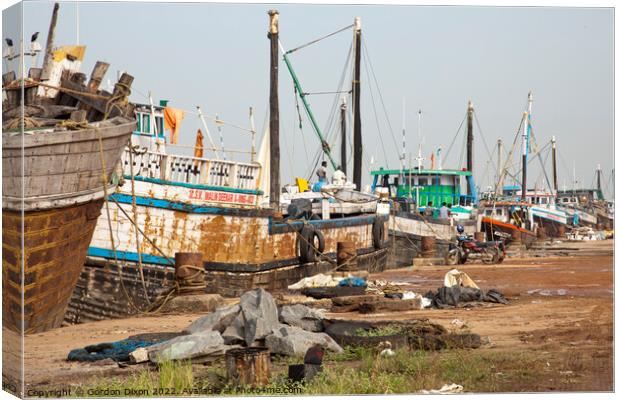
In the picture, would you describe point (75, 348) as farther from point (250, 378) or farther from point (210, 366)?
point (250, 378)

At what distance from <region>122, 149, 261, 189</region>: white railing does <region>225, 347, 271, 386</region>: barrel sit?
25.2ft

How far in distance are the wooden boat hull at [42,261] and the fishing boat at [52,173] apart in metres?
0.01

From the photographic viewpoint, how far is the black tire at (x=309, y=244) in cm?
1972

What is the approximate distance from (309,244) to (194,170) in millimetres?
3898

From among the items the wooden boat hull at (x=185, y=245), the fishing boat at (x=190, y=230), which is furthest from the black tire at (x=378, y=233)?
the wooden boat hull at (x=185, y=245)

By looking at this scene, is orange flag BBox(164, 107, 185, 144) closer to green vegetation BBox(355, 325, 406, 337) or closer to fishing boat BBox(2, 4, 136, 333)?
fishing boat BBox(2, 4, 136, 333)

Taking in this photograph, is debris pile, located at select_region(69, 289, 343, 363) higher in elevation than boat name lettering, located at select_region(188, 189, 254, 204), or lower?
lower

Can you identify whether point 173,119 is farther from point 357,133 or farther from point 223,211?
point 357,133

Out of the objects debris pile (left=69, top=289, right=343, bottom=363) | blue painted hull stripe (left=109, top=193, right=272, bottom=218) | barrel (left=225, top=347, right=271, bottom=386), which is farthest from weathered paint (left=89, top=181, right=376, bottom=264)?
barrel (left=225, top=347, right=271, bottom=386)

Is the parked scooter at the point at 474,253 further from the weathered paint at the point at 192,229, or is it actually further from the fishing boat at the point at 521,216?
the fishing boat at the point at 521,216

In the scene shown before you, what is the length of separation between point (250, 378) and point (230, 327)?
1479 millimetres

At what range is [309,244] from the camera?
64.4 ft

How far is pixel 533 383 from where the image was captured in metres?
7.84

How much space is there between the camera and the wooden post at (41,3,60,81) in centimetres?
918
